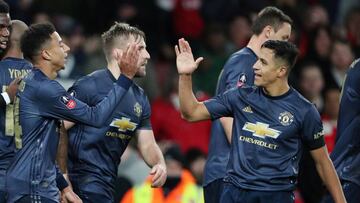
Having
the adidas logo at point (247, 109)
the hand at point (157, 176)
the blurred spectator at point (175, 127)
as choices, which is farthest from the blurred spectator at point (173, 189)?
the adidas logo at point (247, 109)

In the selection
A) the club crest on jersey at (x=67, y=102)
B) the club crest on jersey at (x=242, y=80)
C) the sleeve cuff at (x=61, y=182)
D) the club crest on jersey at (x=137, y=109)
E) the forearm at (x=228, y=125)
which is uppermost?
the club crest on jersey at (x=67, y=102)

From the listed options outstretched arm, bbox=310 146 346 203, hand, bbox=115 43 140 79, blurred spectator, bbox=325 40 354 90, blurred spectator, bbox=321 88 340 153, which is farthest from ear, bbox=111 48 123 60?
blurred spectator, bbox=325 40 354 90

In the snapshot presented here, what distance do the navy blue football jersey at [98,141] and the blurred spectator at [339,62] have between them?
587 cm

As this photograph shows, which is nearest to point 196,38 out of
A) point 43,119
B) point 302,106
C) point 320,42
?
point 320,42

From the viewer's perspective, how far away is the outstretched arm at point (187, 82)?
851cm

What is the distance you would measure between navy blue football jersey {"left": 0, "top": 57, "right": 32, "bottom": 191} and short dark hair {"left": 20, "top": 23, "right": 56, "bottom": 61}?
274 millimetres

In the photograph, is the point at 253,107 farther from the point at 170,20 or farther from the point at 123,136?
the point at 170,20

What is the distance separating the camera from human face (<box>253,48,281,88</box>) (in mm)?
8666

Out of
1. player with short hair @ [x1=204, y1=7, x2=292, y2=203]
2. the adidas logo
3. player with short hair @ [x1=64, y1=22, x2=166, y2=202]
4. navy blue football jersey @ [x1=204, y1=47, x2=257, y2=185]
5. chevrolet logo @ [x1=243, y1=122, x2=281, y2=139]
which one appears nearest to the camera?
chevrolet logo @ [x1=243, y1=122, x2=281, y2=139]

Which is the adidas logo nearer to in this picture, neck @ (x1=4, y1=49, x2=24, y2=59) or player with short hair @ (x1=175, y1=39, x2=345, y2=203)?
player with short hair @ (x1=175, y1=39, x2=345, y2=203)

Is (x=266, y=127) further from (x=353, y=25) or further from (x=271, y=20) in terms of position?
(x=353, y=25)

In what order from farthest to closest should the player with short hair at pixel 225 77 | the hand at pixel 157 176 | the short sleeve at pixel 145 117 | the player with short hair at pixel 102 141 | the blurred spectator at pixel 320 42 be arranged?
the blurred spectator at pixel 320 42 < the player with short hair at pixel 225 77 < the short sleeve at pixel 145 117 < the player with short hair at pixel 102 141 < the hand at pixel 157 176

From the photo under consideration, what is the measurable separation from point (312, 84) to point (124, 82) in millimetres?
6154

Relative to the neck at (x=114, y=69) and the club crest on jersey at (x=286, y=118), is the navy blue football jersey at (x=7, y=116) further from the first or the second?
the club crest on jersey at (x=286, y=118)
